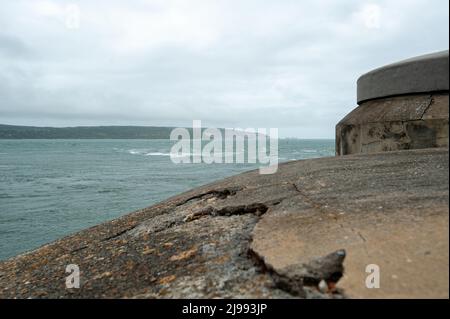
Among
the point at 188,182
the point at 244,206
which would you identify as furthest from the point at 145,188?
the point at 244,206

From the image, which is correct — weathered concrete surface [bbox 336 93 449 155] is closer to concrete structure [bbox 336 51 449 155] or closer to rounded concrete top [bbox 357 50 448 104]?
concrete structure [bbox 336 51 449 155]

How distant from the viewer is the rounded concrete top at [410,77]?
6.57 metres

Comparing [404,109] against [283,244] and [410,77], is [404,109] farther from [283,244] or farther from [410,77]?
[283,244]

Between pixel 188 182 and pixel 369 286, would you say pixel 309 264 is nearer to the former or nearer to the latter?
pixel 369 286

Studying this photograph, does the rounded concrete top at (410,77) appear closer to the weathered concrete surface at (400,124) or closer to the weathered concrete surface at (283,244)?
the weathered concrete surface at (400,124)

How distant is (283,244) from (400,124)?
4628mm

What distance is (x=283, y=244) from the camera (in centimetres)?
308

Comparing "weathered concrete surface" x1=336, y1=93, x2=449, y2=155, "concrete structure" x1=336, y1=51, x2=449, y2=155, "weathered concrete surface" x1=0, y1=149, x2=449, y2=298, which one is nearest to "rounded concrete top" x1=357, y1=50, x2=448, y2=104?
"concrete structure" x1=336, y1=51, x2=449, y2=155

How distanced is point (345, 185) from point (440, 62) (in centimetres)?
356

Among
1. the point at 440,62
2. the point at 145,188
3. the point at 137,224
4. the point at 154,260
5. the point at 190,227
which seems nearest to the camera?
the point at 154,260

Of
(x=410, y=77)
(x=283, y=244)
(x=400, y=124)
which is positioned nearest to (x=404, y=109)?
(x=400, y=124)

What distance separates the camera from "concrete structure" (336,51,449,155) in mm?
6480
